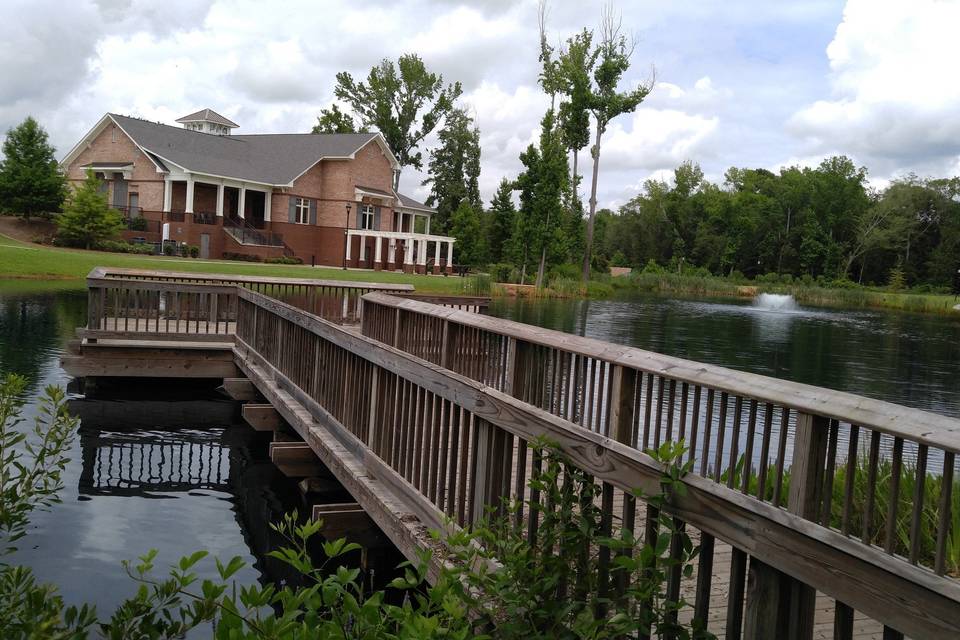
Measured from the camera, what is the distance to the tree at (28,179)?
48.5 m

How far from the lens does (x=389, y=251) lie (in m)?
54.8

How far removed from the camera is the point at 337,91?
236 ft

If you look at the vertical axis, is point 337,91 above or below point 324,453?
above

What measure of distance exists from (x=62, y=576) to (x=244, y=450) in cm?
433

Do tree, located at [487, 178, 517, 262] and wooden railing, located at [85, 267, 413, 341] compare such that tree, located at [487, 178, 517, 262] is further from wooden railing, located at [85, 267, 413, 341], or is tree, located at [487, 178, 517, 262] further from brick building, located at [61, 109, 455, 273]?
wooden railing, located at [85, 267, 413, 341]

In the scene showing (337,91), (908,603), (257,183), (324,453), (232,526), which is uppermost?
(337,91)

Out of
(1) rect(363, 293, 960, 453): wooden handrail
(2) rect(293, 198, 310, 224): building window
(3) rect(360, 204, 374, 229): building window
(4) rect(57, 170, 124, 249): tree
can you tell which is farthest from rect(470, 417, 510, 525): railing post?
(3) rect(360, 204, 374, 229): building window

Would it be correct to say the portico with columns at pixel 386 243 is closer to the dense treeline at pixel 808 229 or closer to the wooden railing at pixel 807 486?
the dense treeline at pixel 808 229

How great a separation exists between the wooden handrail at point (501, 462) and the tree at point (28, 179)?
45.3 m

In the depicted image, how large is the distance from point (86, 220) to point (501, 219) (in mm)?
27864

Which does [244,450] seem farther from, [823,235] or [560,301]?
[823,235]

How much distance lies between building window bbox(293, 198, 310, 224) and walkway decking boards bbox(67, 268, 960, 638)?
4536 centimetres

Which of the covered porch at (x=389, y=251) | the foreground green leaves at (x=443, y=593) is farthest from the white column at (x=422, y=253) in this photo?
the foreground green leaves at (x=443, y=593)

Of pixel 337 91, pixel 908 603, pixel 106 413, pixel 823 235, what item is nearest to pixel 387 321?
pixel 106 413
